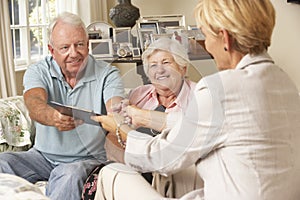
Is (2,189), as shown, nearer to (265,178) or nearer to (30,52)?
(265,178)

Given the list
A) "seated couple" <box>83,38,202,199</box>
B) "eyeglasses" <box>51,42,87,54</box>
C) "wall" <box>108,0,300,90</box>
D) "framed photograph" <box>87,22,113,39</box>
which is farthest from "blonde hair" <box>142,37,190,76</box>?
"wall" <box>108,0,300,90</box>

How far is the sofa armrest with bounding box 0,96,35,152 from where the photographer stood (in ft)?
8.18

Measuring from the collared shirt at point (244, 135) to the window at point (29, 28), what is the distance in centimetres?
264

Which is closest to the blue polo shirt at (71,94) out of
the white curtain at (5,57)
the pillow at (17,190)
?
the pillow at (17,190)

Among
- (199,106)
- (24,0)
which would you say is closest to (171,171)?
(199,106)

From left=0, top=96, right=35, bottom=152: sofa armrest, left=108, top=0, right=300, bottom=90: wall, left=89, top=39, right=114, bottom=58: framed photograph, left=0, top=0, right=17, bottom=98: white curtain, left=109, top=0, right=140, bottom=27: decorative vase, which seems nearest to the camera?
left=0, top=96, right=35, bottom=152: sofa armrest

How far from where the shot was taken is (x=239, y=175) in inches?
55.2

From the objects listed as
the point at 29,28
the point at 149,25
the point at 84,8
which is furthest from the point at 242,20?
the point at 84,8

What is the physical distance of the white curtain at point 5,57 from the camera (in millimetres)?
3402

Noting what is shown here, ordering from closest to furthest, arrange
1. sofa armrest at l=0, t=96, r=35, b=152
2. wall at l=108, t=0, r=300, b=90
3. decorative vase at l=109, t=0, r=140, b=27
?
sofa armrest at l=0, t=96, r=35, b=152
decorative vase at l=109, t=0, r=140, b=27
wall at l=108, t=0, r=300, b=90

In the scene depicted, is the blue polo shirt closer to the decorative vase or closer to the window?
the window

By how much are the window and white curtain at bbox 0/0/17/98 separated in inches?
13.2

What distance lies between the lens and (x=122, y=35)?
13.3 ft

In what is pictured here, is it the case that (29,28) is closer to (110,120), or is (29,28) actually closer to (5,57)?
(5,57)
